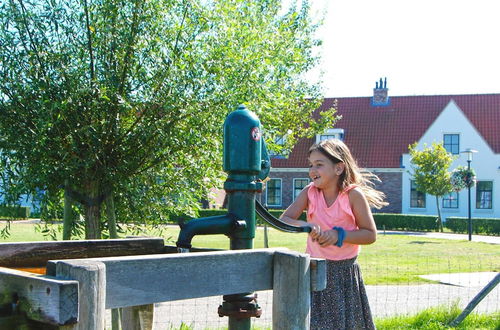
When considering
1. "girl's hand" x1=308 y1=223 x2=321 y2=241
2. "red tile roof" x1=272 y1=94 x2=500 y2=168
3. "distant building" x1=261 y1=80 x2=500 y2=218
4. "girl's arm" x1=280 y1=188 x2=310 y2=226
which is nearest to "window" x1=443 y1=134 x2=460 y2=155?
"distant building" x1=261 y1=80 x2=500 y2=218

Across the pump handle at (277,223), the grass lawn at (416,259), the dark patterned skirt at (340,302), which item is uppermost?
the pump handle at (277,223)

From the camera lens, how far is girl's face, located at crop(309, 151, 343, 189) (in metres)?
3.74

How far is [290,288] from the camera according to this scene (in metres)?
2.63

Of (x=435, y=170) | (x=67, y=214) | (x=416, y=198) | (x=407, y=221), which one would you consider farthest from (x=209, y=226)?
(x=416, y=198)

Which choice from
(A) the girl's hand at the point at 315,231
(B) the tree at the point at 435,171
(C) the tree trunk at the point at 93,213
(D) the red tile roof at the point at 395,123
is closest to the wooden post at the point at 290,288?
(A) the girl's hand at the point at 315,231

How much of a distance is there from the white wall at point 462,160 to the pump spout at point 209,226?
3132 centimetres

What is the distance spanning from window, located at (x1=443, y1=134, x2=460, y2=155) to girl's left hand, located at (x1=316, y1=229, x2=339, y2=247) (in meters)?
32.5

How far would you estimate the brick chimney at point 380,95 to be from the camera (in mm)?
36125

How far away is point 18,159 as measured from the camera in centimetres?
509

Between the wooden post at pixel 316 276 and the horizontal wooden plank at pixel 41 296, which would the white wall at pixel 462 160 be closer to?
the wooden post at pixel 316 276

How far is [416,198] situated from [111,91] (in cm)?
3098

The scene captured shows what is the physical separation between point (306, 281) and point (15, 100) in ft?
10.1

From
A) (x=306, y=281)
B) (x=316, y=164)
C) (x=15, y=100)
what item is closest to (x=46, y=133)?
(x=15, y=100)

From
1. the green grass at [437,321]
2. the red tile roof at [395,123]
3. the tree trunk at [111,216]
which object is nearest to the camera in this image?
the tree trunk at [111,216]
